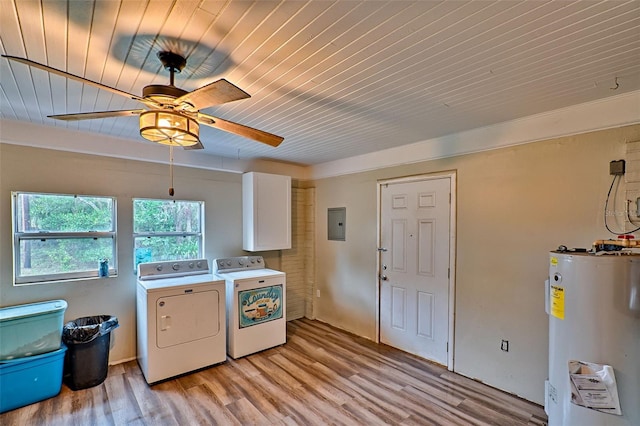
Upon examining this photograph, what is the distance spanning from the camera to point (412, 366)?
10.4ft

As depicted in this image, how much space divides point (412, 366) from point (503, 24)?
308 centimetres

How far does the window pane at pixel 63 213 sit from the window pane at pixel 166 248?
1.23 ft

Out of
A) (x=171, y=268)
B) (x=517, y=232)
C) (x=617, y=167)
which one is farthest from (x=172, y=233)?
(x=617, y=167)

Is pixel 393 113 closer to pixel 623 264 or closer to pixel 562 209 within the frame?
pixel 562 209

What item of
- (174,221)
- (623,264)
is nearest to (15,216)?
(174,221)

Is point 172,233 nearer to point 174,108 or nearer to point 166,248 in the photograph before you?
point 166,248

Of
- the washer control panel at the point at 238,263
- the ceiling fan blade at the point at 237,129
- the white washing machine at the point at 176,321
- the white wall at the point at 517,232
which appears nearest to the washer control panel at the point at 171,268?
the white washing machine at the point at 176,321

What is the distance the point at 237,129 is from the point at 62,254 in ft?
8.38

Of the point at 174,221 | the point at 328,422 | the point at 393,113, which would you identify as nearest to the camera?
the point at 328,422

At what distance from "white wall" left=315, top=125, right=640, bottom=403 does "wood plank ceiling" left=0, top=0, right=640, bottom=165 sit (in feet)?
1.33

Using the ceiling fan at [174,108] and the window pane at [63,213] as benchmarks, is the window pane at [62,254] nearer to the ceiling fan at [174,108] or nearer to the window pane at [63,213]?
the window pane at [63,213]

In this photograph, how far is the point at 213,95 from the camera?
1.42 meters

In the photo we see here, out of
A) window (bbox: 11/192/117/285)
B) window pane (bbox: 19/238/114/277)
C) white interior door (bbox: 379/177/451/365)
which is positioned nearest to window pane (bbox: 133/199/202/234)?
window (bbox: 11/192/117/285)

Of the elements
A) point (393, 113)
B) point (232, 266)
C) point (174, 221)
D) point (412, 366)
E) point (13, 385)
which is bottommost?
point (412, 366)
